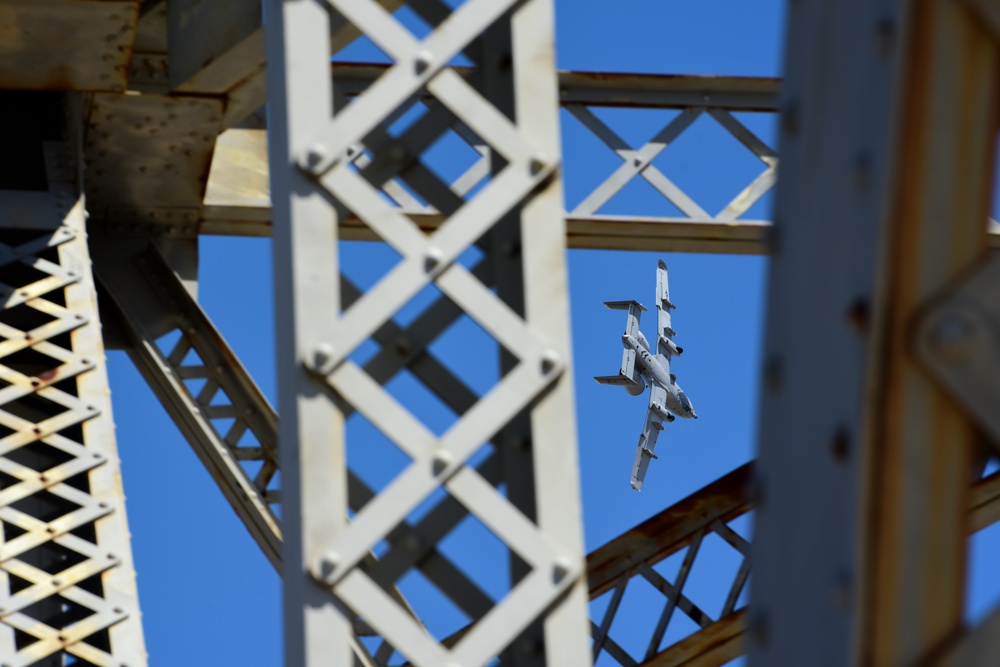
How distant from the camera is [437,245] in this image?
9.78 feet

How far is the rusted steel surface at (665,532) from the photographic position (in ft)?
34.8

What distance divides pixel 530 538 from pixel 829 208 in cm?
122

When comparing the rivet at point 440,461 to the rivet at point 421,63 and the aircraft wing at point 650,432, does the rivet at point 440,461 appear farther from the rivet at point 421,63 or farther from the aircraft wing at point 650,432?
the aircraft wing at point 650,432

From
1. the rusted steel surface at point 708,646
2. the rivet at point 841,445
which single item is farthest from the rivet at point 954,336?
the rusted steel surface at point 708,646

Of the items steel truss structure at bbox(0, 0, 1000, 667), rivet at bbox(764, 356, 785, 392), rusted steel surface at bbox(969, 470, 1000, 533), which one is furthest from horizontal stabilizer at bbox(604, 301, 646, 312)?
rivet at bbox(764, 356, 785, 392)

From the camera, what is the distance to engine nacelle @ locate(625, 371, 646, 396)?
134 feet

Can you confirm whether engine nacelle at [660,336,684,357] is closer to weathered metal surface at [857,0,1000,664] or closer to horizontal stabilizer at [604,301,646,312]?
horizontal stabilizer at [604,301,646,312]

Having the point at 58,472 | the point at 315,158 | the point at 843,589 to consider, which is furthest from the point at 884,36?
the point at 58,472

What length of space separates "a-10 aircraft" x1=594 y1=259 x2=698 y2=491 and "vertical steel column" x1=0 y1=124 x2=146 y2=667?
31900 millimetres

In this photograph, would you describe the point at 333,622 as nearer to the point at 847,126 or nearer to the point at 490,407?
the point at 490,407

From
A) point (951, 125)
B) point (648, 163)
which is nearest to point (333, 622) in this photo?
point (951, 125)

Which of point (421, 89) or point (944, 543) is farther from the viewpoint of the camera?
point (421, 89)

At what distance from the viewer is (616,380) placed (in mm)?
40438

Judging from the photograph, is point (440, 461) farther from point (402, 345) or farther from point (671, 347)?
point (671, 347)
